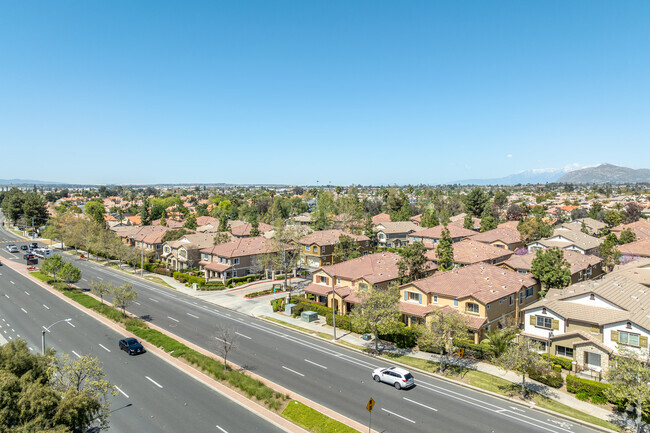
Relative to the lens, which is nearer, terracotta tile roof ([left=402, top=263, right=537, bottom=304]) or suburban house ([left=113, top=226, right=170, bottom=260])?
terracotta tile roof ([left=402, top=263, right=537, bottom=304])

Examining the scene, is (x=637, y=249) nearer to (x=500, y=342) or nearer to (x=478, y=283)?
(x=478, y=283)

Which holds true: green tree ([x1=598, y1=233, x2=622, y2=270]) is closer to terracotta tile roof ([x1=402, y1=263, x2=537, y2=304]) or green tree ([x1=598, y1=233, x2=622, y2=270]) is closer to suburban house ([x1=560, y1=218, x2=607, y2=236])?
terracotta tile roof ([x1=402, y1=263, x2=537, y2=304])

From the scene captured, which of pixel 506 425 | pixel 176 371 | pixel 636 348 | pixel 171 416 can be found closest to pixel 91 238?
pixel 176 371

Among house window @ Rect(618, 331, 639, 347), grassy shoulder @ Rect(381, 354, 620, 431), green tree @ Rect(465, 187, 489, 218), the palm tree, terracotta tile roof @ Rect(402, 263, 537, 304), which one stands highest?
green tree @ Rect(465, 187, 489, 218)

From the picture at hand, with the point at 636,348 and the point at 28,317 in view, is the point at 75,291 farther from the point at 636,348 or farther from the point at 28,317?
the point at 636,348

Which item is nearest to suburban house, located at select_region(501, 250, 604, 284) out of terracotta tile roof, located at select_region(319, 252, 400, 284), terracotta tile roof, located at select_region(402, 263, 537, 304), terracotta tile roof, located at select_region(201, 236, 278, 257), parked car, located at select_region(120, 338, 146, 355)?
terracotta tile roof, located at select_region(402, 263, 537, 304)

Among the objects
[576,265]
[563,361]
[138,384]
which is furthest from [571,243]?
[138,384]

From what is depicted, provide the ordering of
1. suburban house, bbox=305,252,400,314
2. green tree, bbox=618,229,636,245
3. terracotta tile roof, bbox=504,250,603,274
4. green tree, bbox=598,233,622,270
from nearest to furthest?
suburban house, bbox=305,252,400,314 < terracotta tile roof, bbox=504,250,603,274 < green tree, bbox=598,233,622,270 < green tree, bbox=618,229,636,245
